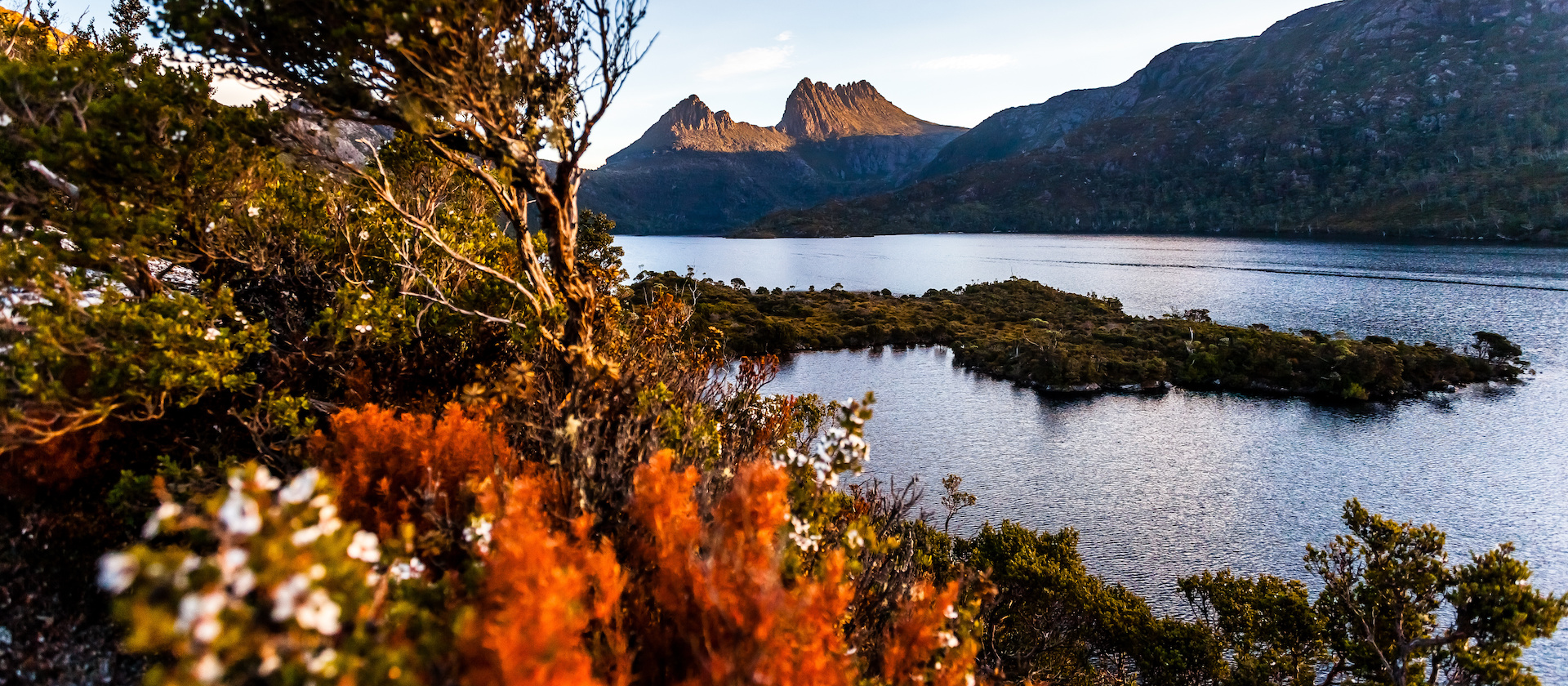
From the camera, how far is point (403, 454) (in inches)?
262

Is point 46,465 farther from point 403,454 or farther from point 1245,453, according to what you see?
point 1245,453

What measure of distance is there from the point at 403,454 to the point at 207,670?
189 inches

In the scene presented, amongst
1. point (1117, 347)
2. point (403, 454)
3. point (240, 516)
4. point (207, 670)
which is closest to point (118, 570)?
point (240, 516)

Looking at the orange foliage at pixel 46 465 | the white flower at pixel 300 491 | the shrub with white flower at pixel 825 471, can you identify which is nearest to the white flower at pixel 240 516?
the white flower at pixel 300 491

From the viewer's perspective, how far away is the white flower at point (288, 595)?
2.36 m

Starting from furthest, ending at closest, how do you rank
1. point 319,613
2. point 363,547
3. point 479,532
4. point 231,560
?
point 479,532 → point 363,547 → point 319,613 → point 231,560

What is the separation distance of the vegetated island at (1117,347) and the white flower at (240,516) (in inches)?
1167

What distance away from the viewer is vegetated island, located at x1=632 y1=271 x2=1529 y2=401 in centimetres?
4481

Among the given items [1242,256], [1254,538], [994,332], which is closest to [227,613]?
[1254,538]

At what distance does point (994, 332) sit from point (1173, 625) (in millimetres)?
50049

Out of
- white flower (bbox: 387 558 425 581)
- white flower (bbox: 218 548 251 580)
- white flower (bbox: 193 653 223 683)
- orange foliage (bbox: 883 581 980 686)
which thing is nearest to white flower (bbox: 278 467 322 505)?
white flower (bbox: 218 548 251 580)

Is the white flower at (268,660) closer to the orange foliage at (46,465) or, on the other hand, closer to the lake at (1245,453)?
the orange foliage at (46,465)

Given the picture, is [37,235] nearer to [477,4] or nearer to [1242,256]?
[477,4]

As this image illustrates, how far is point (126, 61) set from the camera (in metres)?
8.65
